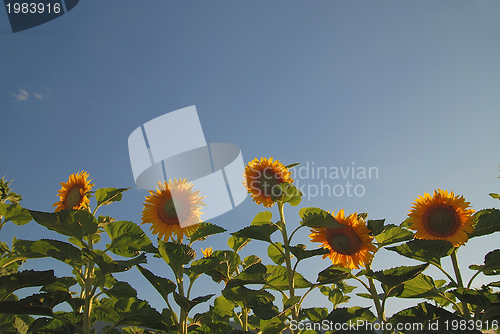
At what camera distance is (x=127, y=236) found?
265 centimetres

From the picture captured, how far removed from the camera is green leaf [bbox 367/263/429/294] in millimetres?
2338

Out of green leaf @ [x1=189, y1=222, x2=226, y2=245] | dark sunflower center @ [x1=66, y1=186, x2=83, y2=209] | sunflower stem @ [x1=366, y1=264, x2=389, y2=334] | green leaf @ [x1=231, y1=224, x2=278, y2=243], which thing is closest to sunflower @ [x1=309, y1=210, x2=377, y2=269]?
sunflower stem @ [x1=366, y1=264, x2=389, y2=334]

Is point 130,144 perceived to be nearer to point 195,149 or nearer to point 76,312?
point 195,149

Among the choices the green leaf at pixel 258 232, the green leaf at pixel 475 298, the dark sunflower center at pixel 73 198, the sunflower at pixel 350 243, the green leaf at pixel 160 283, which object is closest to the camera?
the green leaf at pixel 475 298

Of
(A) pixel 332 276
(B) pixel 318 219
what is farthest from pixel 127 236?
(A) pixel 332 276

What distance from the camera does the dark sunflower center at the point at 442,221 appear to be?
8.77 ft

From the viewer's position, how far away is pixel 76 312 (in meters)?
2.74

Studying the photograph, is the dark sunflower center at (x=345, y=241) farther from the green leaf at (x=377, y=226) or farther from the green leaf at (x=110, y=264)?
the green leaf at (x=110, y=264)

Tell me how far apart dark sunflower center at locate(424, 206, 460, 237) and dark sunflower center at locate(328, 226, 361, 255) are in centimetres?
68

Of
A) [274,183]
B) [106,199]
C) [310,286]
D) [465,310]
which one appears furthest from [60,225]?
[465,310]

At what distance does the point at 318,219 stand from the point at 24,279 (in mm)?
2469

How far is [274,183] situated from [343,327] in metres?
1.53

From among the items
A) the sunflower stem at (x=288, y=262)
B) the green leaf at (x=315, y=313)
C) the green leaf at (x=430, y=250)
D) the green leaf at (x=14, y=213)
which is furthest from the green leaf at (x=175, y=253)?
the green leaf at (x=14, y=213)

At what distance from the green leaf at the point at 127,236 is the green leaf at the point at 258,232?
83cm
